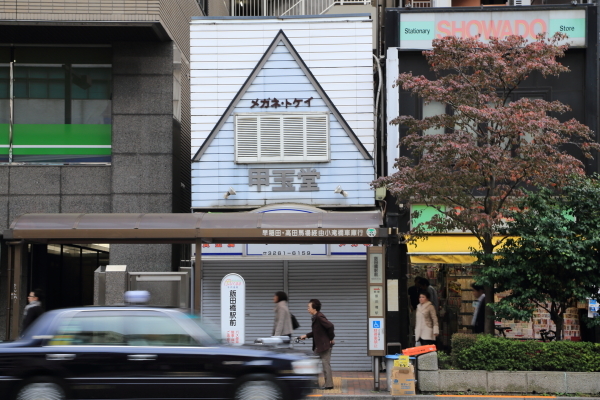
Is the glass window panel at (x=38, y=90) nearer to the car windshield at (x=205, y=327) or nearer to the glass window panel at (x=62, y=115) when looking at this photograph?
the glass window panel at (x=62, y=115)

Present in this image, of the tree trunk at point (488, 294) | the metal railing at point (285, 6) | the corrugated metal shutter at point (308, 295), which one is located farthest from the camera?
the metal railing at point (285, 6)

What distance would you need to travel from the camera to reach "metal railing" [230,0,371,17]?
20969mm

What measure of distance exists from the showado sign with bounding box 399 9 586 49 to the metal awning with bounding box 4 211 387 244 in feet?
19.9

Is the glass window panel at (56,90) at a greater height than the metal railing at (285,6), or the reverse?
the metal railing at (285,6)

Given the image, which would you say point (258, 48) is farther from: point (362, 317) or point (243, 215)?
point (362, 317)

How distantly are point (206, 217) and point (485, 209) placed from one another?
5342mm

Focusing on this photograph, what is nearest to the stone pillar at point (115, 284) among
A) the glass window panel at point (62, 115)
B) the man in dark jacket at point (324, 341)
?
the glass window panel at point (62, 115)

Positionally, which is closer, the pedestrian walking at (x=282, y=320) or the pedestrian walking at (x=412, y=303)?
the pedestrian walking at (x=282, y=320)

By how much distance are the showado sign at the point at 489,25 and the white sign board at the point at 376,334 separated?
752 cm

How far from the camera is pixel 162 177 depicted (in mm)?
18281

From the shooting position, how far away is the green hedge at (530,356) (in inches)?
507

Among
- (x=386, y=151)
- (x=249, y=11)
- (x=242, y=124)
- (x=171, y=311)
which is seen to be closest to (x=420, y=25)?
(x=386, y=151)

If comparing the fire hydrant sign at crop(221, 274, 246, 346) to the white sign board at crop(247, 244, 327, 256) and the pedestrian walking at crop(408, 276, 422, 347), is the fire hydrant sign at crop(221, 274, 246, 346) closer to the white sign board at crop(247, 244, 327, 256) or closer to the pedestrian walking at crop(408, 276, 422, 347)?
the white sign board at crop(247, 244, 327, 256)

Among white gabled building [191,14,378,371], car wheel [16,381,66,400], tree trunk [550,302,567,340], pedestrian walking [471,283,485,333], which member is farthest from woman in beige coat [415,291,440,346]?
car wheel [16,381,66,400]
